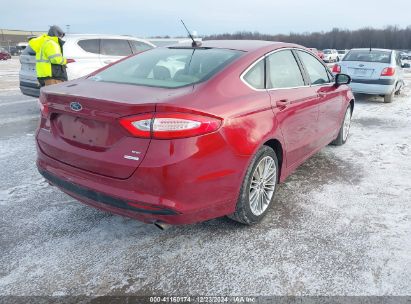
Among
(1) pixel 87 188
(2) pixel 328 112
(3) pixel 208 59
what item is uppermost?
(3) pixel 208 59

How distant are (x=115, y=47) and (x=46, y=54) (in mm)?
2178

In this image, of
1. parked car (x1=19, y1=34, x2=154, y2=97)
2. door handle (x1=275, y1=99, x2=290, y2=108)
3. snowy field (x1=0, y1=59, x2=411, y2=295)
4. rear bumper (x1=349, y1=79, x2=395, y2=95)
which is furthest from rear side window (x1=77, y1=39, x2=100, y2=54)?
rear bumper (x1=349, y1=79, x2=395, y2=95)

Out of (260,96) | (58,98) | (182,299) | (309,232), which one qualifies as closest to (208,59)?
(260,96)

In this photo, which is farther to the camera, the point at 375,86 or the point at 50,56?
the point at 375,86

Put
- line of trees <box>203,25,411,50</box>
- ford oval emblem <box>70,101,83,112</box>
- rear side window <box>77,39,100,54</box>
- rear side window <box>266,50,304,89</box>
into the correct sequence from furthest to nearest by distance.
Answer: line of trees <box>203,25,411,50</box> → rear side window <box>77,39,100,54</box> → rear side window <box>266,50,304,89</box> → ford oval emblem <box>70,101,83,112</box>

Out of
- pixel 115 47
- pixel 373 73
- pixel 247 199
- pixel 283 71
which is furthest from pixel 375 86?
pixel 247 199

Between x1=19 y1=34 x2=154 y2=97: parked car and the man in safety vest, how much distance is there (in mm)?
580

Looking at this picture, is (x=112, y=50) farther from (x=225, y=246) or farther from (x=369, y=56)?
(x=369, y=56)

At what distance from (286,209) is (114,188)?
1.75 m

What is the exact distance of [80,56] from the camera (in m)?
7.68

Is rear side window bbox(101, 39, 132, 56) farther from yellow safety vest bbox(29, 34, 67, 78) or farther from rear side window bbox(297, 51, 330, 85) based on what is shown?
rear side window bbox(297, 51, 330, 85)

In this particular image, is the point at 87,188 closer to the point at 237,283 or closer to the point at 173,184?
the point at 173,184

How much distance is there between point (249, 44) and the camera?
353 centimetres

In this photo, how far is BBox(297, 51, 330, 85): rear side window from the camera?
405 centimetres
